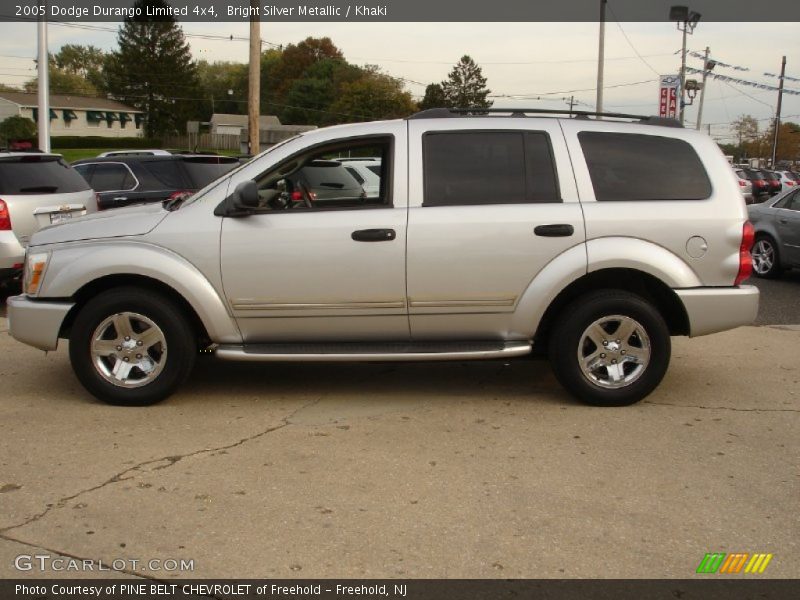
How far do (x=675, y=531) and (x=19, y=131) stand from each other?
2276 inches

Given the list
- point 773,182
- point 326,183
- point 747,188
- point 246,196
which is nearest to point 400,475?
point 246,196

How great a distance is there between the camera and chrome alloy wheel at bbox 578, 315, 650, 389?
5887mm

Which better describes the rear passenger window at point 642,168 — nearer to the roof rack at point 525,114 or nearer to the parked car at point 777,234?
the roof rack at point 525,114

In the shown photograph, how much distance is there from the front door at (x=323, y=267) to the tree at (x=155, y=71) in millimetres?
88107

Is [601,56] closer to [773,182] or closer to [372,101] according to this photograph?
[773,182]

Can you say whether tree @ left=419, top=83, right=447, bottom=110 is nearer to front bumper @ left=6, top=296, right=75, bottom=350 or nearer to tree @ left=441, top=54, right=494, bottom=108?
tree @ left=441, top=54, right=494, bottom=108

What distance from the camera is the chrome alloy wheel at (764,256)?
42.3ft

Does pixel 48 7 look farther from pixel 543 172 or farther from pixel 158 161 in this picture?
pixel 543 172

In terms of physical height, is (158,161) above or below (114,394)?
above

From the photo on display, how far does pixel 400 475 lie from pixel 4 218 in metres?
6.31

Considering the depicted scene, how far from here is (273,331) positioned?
19.5 feet

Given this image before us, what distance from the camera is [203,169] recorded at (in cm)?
1300

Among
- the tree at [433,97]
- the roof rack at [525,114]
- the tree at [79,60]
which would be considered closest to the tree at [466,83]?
the tree at [433,97]
